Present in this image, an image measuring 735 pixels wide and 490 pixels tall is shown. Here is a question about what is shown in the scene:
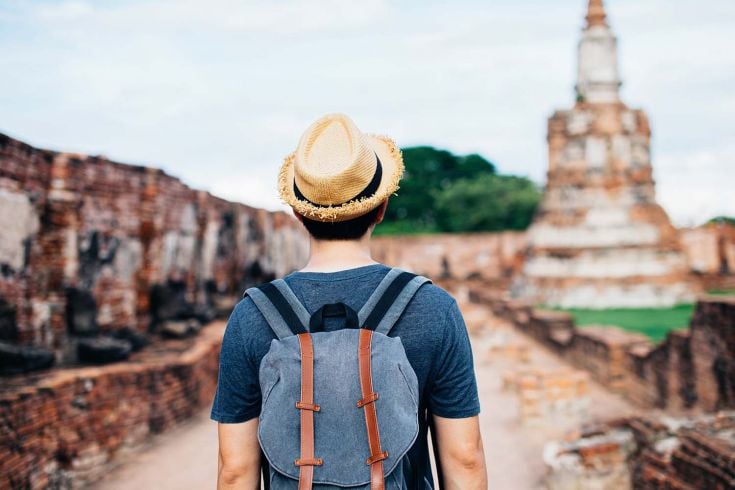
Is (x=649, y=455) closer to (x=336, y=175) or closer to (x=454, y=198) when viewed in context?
(x=336, y=175)

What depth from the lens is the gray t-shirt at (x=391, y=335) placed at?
1609mm

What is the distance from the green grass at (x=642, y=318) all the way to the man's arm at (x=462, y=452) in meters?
10.8

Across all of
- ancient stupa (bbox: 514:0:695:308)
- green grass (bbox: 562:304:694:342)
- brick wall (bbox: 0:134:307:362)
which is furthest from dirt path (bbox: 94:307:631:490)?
ancient stupa (bbox: 514:0:695:308)

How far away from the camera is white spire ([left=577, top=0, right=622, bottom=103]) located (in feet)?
68.9

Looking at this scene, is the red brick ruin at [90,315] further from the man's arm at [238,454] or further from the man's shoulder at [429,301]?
the man's shoulder at [429,301]

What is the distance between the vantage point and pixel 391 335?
159cm

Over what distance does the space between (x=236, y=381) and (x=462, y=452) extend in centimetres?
61

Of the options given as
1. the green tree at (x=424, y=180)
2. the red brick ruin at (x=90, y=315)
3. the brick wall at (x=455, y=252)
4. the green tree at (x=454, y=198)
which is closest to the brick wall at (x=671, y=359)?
the red brick ruin at (x=90, y=315)

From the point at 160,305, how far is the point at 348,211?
22.1 ft

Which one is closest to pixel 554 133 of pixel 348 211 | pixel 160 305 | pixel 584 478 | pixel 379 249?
pixel 379 249

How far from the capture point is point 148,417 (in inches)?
217

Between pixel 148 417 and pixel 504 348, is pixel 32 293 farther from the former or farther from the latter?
pixel 504 348

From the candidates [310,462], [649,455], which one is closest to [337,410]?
[310,462]

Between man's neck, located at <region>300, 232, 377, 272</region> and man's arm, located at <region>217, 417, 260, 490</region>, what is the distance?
1.43ft
